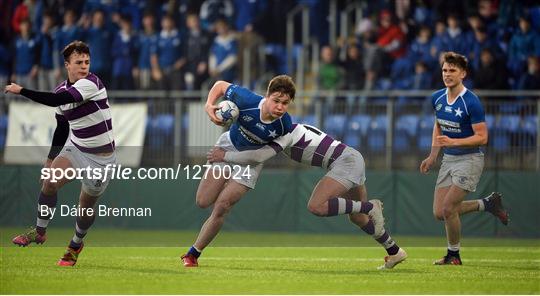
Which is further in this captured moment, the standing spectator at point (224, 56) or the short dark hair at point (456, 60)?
the standing spectator at point (224, 56)

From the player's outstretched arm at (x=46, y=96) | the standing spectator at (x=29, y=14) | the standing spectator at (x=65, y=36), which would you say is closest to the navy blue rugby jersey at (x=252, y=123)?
the player's outstretched arm at (x=46, y=96)

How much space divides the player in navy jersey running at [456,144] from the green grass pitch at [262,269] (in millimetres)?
650

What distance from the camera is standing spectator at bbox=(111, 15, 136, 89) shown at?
24.3 meters

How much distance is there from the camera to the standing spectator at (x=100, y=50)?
24.4 meters

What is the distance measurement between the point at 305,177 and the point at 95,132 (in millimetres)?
8961

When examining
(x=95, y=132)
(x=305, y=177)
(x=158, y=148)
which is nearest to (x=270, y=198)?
(x=305, y=177)

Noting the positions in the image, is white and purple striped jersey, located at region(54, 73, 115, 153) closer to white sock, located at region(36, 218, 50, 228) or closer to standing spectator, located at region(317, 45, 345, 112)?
white sock, located at region(36, 218, 50, 228)

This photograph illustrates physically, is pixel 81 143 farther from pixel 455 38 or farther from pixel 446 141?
pixel 455 38

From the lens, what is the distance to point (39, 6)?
26.6 m

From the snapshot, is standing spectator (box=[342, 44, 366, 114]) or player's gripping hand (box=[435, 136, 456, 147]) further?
standing spectator (box=[342, 44, 366, 114])

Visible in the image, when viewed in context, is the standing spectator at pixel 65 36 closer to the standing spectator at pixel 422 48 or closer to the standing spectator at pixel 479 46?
the standing spectator at pixel 422 48

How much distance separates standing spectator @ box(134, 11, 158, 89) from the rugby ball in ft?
38.6

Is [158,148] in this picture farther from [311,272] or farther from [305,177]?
[311,272]

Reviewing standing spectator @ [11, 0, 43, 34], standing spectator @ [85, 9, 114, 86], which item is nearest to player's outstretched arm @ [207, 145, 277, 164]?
standing spectator @ [85, 9, 114, 86]
